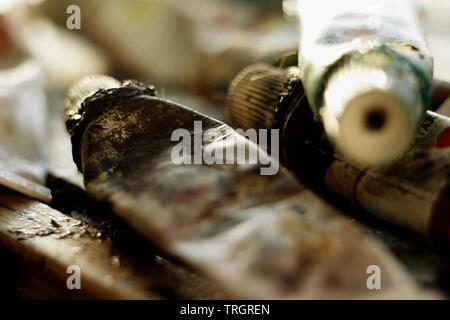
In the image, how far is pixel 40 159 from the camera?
1.65 m

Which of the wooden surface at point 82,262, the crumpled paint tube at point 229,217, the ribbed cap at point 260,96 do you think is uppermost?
the ribbed cap at point 260,96

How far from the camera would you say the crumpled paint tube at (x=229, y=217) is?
0.77 metres

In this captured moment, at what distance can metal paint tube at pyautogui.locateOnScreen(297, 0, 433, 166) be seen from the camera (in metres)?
0.88

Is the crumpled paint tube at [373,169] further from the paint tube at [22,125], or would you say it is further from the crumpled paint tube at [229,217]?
the paint tube at [22,125]

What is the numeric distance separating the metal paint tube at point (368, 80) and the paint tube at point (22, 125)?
2.65 ft

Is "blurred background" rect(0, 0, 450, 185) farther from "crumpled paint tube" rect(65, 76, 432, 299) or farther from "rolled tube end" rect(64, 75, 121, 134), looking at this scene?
"crumpled paint tube" rect(65, 76, 432, 299)

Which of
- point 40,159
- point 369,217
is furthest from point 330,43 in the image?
point 40,159

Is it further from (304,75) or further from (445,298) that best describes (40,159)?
(445,298)

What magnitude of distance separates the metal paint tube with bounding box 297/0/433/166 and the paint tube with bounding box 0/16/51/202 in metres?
0.81

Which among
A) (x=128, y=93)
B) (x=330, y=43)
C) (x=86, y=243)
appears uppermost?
(x=330, y=43)

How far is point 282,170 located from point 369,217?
35cm

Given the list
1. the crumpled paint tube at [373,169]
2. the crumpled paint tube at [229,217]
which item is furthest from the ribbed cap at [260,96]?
the crumpled paint tube at [229,217]

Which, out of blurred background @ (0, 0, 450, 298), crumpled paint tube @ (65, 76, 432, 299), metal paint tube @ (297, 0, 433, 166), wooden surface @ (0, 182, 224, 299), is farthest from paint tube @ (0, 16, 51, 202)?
metal paint tube @ (297, 0, 433, 166)

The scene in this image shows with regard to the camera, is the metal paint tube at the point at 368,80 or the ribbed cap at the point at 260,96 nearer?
the metal paint tube at the point at 368,80
